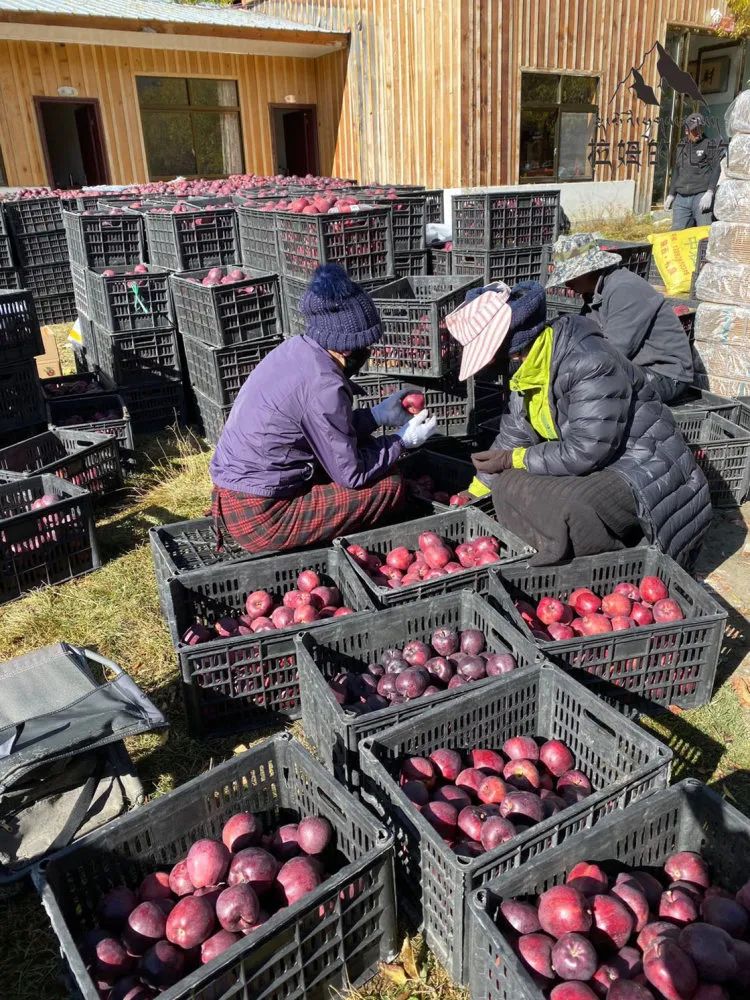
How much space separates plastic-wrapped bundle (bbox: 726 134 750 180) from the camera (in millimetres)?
6312

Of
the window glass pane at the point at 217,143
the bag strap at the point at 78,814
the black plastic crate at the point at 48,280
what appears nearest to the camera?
the bag strap at the point at 78,814

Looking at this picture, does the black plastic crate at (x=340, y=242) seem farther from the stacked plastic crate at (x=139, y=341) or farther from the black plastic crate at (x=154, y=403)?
the black plastic crate at (x=154, y=403)

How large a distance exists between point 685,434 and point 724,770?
299 centimetres

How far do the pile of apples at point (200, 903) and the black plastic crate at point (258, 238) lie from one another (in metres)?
5.40

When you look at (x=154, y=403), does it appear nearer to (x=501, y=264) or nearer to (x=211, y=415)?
(x=211, y=415)

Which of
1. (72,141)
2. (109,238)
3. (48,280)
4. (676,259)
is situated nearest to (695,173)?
(676,259)

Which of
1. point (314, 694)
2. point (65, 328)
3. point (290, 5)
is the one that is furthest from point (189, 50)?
point (314, 694)

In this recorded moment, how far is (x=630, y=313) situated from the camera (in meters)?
5.32

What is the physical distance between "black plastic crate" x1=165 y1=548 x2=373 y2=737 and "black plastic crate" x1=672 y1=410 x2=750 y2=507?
2789 mm

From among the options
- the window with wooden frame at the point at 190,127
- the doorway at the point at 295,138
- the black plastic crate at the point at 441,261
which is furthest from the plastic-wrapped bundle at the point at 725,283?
the doorway at the point at 295,138

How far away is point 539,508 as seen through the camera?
396cm

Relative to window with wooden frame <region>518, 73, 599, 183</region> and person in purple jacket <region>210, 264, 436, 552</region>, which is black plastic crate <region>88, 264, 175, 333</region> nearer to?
person in purple jacket <region>210, 264, 436, 552</region>

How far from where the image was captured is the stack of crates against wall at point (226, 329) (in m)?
6.06

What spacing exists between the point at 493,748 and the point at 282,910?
116 cm
